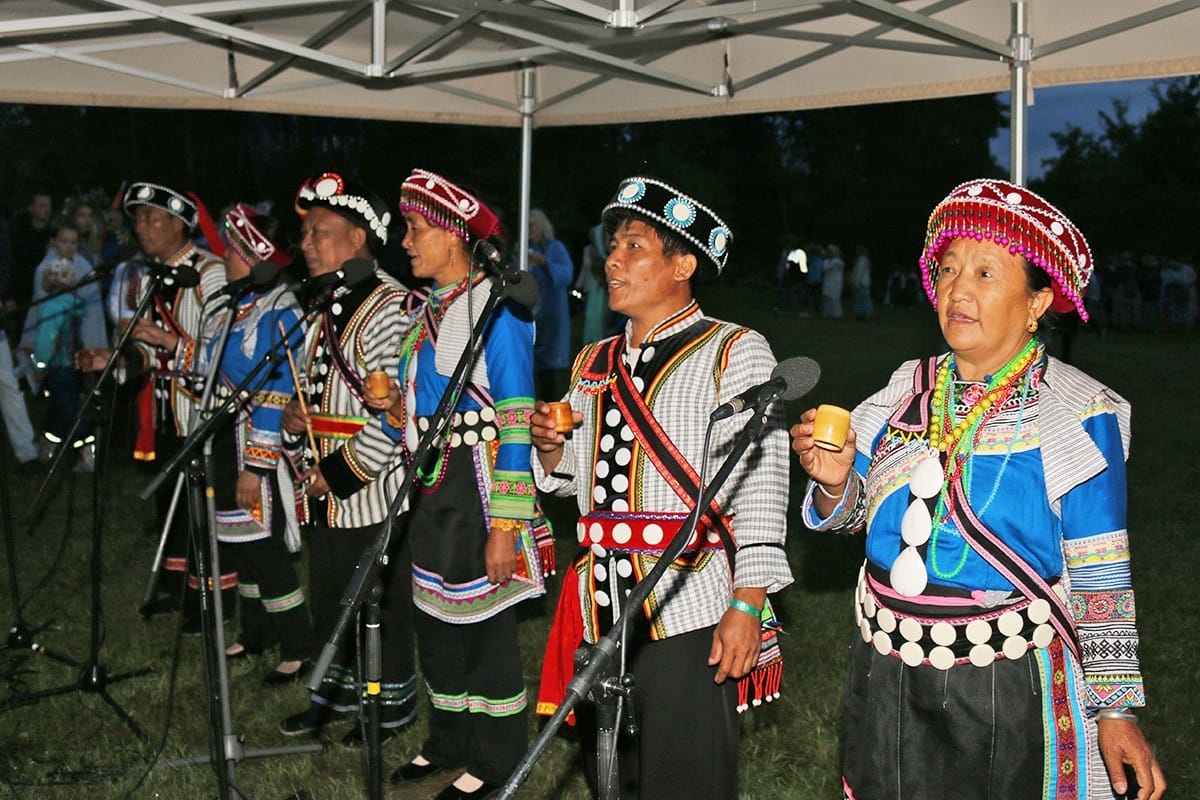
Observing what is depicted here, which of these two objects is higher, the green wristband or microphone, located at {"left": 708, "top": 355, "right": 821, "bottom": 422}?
microphone, located at {"left": 708, "top": 355, "right": 821, "bottom": 422}

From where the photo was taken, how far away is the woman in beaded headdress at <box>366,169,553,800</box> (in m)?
4.26

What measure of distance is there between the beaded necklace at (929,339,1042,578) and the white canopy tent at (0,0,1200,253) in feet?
10.4

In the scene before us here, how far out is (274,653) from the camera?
21.4 ft

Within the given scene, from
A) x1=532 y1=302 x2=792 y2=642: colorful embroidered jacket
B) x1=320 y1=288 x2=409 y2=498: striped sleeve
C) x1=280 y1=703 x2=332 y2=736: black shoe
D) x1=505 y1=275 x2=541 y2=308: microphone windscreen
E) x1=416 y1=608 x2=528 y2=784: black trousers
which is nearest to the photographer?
x1=505 y1=275 x2=541 y2=308: microphone windscreen

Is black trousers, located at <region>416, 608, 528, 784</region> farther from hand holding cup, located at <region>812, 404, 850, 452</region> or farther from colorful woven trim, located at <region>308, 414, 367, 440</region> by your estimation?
hand holding cup, located at <region>812, 404, 850, 452</region>

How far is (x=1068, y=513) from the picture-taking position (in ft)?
8.88

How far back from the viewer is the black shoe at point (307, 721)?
5.45 m

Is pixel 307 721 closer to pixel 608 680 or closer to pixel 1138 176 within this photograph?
pixel 608 680

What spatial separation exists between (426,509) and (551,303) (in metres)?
7.84

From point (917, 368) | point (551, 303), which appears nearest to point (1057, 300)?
point (917, 368)

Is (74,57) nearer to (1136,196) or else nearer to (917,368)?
(917,368)

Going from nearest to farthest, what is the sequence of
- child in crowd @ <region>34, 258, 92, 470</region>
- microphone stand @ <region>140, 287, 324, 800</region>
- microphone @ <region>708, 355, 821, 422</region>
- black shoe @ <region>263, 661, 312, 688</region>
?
microphone @ <region>708, 355, 821, 422</region>, microphone stand @ <region>140, 287, 324, 800</region>, black shoe @ <region>263, 661, 312, 688</region>, child in crowd @ <region>34, 258, 92, 470</region>

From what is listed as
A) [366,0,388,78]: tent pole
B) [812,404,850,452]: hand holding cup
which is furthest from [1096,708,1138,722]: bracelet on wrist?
[366,0,388,78]: tent pole

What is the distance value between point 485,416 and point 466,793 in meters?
1.35
